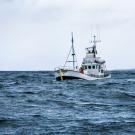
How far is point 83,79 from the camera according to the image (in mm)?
93500

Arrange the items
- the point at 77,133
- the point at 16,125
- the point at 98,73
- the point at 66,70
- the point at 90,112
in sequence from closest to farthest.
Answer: the point at 77,133
the point at 16,125
the point at 90,112
the point at 66,70
the point at 98,73

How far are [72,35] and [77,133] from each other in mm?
77003

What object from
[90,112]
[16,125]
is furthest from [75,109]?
[16,125]

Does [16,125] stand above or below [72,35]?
below

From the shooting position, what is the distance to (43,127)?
27.4 meters

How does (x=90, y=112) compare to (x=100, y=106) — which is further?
(x=100, y=106)

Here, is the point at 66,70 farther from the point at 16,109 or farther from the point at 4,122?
the point at 4,122

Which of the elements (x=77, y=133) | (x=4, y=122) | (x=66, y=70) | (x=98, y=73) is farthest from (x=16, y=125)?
(x=98, y=73)

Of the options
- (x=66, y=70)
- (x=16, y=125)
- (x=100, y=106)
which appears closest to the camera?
(x=16, y=125)

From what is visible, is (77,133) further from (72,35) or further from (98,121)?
(72,35)

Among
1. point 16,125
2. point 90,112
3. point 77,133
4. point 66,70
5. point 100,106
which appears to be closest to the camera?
point 77,133

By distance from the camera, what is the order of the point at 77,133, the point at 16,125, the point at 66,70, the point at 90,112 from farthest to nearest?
the point at 66,70
the point at 90,112
the point at 16,125
the point at 77,133

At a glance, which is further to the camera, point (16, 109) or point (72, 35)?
point (72, 35)

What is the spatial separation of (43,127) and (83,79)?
66.3 meters
